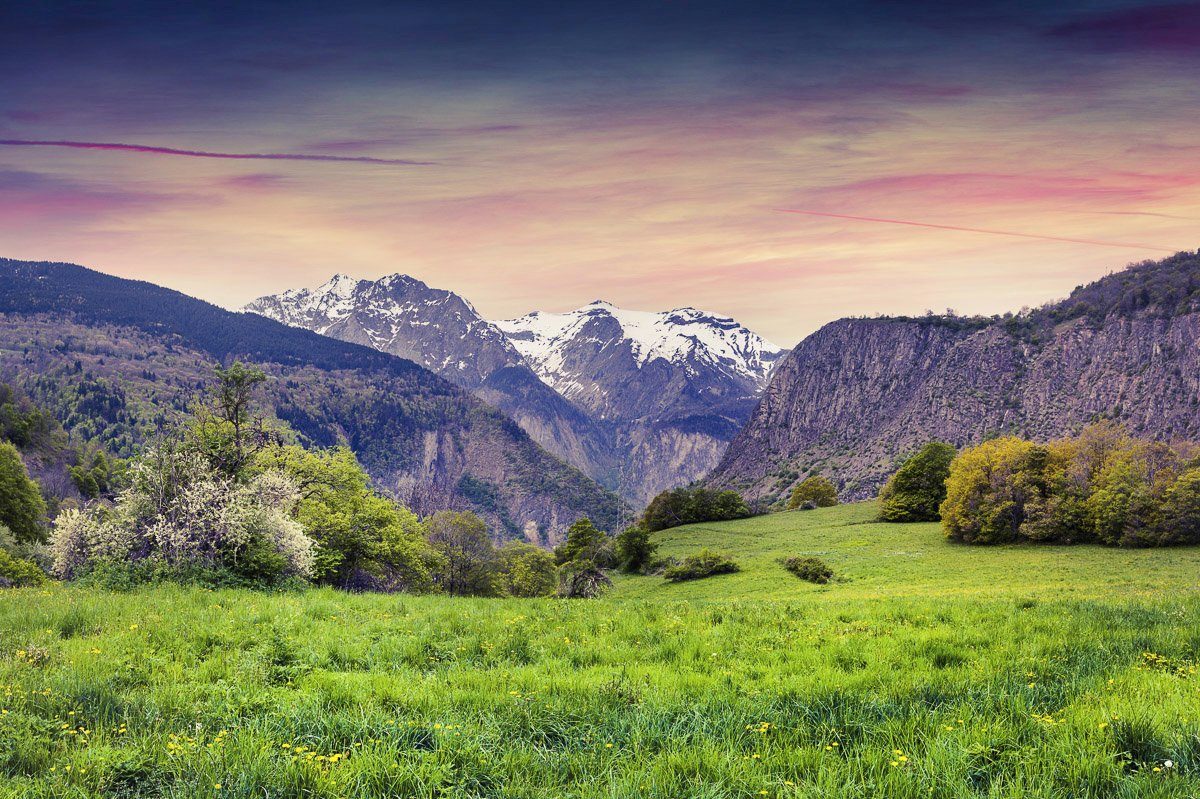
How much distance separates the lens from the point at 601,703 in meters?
6.76

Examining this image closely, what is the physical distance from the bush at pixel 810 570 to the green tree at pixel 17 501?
62.4 meters

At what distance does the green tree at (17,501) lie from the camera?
53312 millimetres

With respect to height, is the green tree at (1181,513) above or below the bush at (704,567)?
above

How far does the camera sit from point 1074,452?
5428 cm

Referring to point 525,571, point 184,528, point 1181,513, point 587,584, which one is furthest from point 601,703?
point 525,571

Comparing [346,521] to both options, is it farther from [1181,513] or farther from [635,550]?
[1181,513]

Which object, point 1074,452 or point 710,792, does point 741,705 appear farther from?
point 1074,452

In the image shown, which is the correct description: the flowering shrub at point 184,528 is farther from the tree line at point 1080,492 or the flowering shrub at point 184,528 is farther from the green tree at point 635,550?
the tree line at point 1080,492

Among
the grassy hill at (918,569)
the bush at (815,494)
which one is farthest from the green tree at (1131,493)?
the bush at (815,494)

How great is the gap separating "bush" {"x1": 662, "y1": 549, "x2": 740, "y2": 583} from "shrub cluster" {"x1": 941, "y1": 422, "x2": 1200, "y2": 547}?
21.7m

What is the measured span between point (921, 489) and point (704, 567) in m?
38.2

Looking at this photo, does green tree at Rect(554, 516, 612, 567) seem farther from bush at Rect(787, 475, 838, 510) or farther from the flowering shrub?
bush at Rect(787, 475, 838, 510)

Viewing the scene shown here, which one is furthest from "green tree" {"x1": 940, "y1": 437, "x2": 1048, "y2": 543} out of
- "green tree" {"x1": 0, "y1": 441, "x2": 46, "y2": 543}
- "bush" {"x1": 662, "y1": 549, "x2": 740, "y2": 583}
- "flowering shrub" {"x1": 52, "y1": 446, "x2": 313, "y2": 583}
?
"green tree" {"x1": 0, "y1": 441, "x2": 46, "y2": 543}

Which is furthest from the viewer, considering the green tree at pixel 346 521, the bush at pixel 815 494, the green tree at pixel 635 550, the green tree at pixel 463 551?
the bush at pixel 815 494
